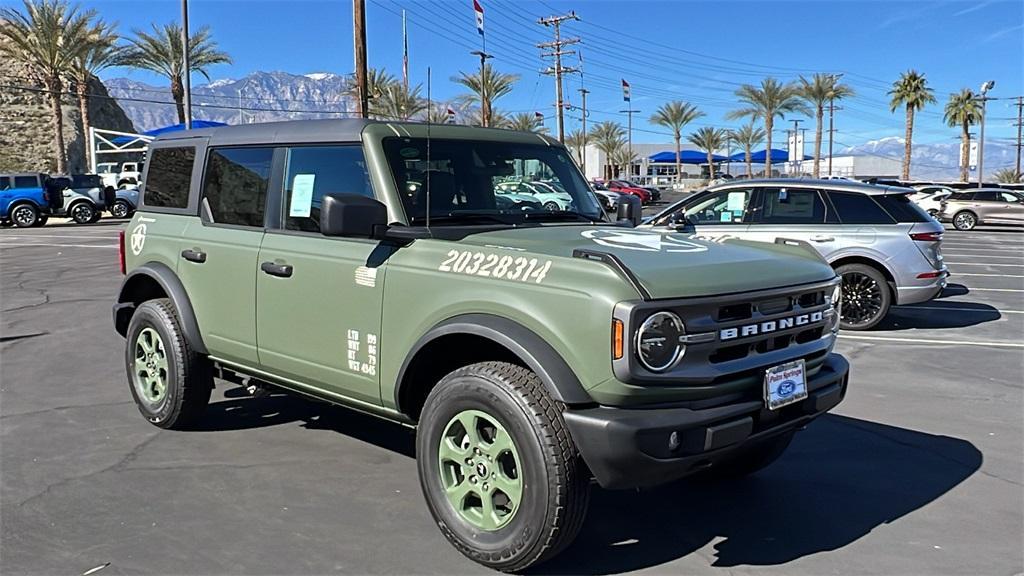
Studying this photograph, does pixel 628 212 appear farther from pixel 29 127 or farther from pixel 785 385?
pixel 29 127

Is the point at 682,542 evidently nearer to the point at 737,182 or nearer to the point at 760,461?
the point at 760,461

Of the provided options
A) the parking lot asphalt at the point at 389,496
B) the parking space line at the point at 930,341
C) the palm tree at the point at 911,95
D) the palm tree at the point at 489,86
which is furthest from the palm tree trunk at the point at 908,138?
the parking lot asphalt at the point at 389,496

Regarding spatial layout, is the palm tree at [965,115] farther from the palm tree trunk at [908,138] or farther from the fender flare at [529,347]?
the fender flare at [529,347]

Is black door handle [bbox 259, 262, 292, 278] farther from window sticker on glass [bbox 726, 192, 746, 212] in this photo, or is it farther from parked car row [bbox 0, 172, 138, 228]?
parked car row [bbox 0, 172, 138, 228]

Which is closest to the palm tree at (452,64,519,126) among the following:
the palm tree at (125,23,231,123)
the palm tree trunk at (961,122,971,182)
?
the palm tree at (125,23,231,123)

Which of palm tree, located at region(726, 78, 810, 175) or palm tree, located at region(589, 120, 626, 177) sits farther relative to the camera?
palm tree, located at region(589, 120, 626, 177)

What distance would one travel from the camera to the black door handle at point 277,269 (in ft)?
14.4

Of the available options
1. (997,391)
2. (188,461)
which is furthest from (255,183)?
(997,391)

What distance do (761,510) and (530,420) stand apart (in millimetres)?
1703

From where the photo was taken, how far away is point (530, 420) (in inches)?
125

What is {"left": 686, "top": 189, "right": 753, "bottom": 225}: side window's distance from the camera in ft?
32.7

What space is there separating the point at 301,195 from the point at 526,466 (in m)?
2.17

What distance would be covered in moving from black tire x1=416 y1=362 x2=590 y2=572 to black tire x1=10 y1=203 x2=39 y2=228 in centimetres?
2967

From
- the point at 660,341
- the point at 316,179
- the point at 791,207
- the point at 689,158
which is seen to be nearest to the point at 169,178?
the point at 316,179
